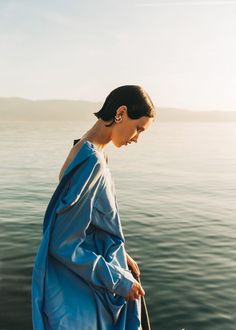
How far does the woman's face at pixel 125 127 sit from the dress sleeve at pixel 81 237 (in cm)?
39

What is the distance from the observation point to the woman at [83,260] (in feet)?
7.91

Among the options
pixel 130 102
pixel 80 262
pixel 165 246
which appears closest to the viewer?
pixel 80 262

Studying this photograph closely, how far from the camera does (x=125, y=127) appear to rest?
2758 mm

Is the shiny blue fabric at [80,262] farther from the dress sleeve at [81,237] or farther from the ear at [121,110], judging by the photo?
the ear at [121,110]

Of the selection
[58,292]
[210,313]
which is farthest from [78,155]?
[210,313]

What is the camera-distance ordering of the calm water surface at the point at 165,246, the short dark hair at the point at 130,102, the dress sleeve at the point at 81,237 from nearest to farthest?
1. the dress sleeve at the point at 81,237
2. the short dark hair at the point at 130,102
3. the calm water surface at the point at 165,246

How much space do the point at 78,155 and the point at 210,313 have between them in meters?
7.02

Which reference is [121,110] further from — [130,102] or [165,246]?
[165,246]

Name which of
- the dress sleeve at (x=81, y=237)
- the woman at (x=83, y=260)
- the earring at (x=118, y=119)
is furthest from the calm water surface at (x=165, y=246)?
the earring at (x=118, y=119)

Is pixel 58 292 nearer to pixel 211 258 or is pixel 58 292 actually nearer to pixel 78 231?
pixel 78 231

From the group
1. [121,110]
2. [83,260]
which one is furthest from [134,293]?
[121,110]

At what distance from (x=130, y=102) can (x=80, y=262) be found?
3.24 feet

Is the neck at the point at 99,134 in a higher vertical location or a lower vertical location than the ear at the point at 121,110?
lower

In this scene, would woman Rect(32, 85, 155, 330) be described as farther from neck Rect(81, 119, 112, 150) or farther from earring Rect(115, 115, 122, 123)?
earring Rect(115, 115, 122, 123)
